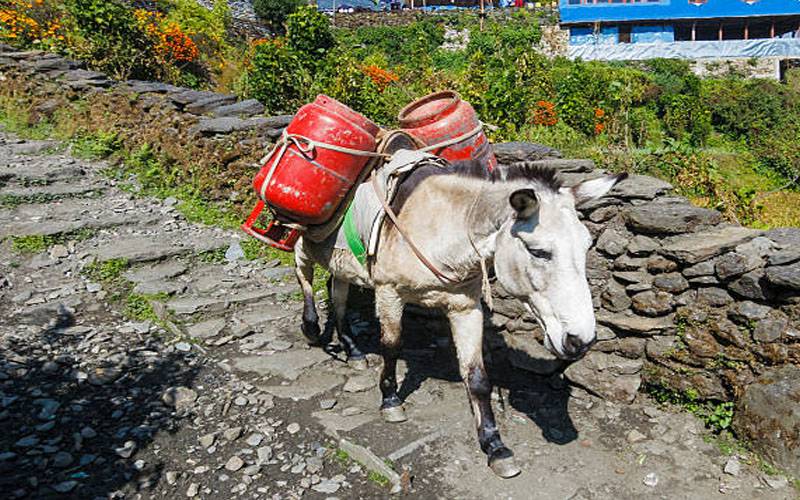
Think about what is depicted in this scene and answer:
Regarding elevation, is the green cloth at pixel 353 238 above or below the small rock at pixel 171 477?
above

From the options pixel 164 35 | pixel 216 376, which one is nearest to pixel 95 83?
pixel 164 35

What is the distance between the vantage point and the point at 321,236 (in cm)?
419

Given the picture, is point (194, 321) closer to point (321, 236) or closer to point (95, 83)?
point (321, 236)

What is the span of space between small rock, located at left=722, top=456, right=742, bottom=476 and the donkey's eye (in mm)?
1705

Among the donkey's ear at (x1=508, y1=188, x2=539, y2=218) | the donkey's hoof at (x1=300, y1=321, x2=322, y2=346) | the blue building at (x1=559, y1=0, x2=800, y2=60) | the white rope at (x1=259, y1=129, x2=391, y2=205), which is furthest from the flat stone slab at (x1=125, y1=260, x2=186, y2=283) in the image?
the blue building at (x1=559, y1=0, x2=800, y2=60)

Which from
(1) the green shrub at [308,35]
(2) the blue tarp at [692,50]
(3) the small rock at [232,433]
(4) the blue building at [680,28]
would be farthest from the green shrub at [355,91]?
(4) the blue building at [680,28]

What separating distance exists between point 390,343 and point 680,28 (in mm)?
39821

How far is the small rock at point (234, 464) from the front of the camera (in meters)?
3.32

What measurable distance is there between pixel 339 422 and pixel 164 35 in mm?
9823

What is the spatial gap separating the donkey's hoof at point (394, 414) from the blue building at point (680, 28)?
33.0 meters

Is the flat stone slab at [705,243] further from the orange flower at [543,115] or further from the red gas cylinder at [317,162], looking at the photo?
the orange flower at [543,115]

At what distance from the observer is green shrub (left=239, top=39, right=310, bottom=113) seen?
8.70 metres

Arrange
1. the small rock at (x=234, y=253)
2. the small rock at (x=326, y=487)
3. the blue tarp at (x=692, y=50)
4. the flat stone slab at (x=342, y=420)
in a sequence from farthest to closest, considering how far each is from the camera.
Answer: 1. the blue tarp at (x=692, y=50)
2. the small rock at (x=234, y=253)
3. the flat stone slab at (x=342, y=420)
4. the small rock at (x=326, y=487)

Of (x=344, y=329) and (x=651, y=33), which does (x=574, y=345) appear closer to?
(x=344, y=329)
